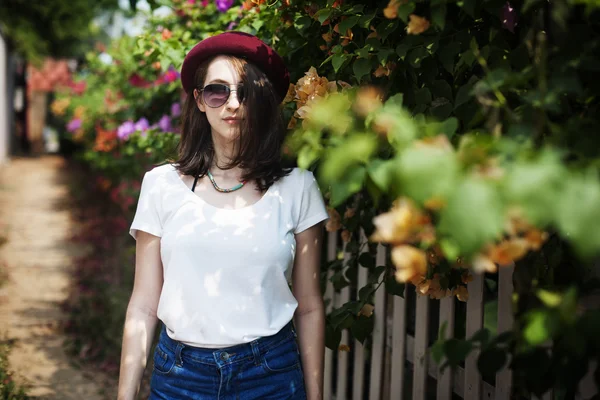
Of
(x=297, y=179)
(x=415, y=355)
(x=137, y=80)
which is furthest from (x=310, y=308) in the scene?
(x=137, y=80)

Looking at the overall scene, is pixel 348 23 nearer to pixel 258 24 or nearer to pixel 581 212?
pixel 258 24

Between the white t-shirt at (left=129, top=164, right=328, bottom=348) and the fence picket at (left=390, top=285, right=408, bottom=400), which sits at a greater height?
the white t-shirt at (left=129, top=164, right=328, bottom=348)

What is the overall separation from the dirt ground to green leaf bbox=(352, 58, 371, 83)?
2.79 meters

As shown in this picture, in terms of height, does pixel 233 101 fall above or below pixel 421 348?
above

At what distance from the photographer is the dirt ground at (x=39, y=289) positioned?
12.6ft

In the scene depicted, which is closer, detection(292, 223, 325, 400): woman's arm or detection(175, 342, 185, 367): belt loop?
detection(175, 342, 185, 367): belt loop

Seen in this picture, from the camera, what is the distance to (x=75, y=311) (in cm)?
518

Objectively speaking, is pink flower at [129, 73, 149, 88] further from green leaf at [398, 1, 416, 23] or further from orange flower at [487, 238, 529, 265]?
orange flower at [487, 238, 529, 265]

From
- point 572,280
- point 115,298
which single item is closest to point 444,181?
point 572,280

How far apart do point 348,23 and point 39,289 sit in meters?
5.29

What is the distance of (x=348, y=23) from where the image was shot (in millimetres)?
1611

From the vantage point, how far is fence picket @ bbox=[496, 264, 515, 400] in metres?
1.70

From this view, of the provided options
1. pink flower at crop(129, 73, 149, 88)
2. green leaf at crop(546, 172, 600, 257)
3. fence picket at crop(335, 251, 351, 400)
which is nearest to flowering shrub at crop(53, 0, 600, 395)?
green leaf at crop(546, 172, 600, 257)

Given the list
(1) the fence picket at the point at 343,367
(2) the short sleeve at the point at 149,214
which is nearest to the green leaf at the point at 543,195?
(2) the short sleeve at the point at 149,214
